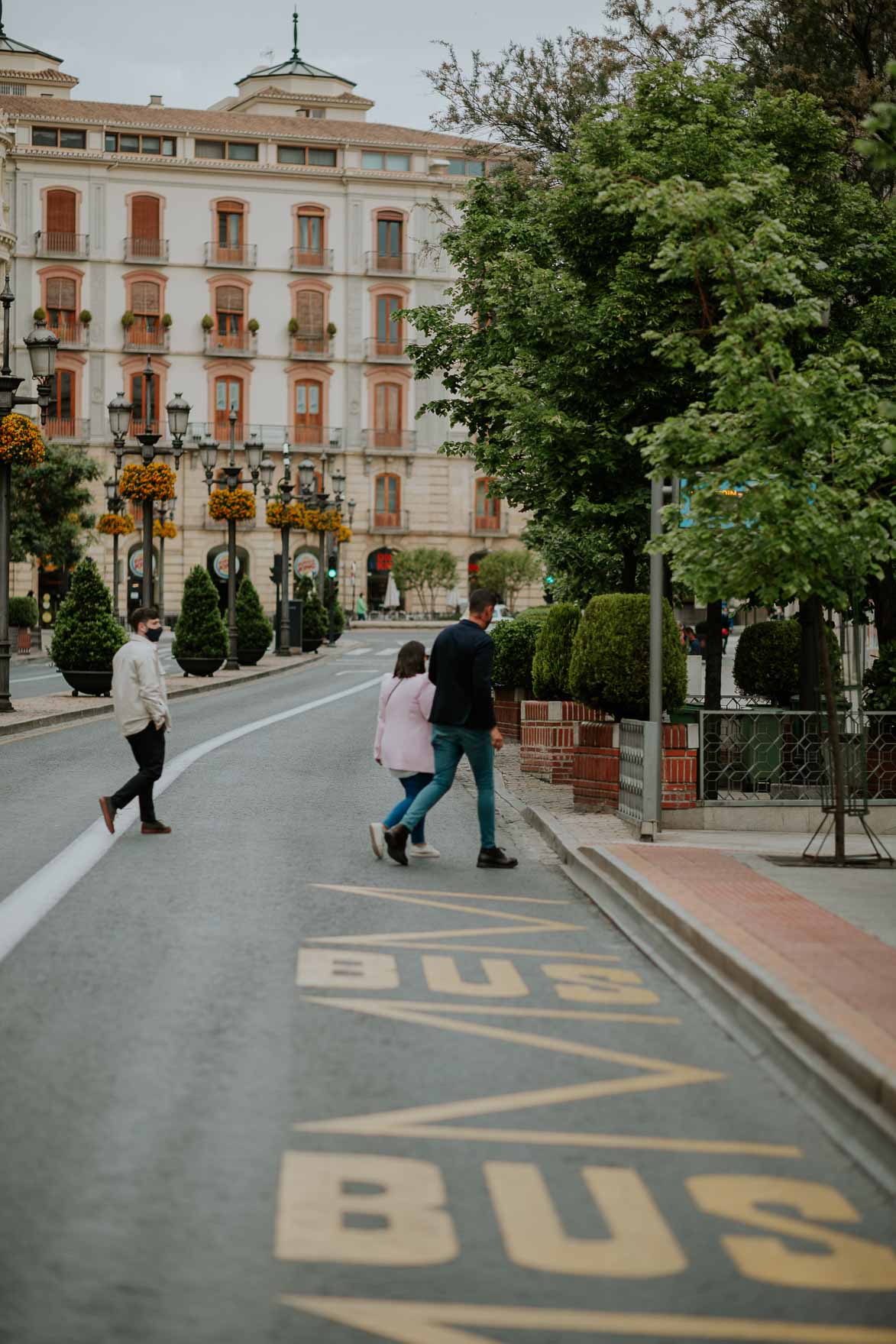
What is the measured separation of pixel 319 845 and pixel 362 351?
75366 millimetres

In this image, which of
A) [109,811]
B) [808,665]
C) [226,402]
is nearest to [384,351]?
[226,402]

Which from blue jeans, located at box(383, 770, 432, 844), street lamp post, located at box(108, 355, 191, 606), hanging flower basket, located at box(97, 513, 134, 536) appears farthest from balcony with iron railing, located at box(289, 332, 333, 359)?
blue jeans, located at box(383, 770, 432, 844)

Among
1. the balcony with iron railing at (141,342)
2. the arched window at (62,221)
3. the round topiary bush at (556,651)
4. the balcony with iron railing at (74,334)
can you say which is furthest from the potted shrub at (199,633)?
the arched window at (62,221)

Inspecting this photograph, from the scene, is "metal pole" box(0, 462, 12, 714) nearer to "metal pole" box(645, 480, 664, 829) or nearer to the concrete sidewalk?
the concrete sidewalk

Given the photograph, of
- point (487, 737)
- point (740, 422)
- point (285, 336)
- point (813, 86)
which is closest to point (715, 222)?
point (740, 422)

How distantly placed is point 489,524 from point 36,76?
104 ft

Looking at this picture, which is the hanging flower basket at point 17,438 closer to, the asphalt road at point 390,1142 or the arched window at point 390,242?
the asphalt road at point 390,1142

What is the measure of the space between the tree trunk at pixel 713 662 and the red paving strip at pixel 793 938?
14.3 ft

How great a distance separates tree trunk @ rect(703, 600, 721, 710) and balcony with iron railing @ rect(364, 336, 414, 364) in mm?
69450

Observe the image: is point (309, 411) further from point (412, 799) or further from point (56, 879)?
point (56, 879)

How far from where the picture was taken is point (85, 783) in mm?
16656

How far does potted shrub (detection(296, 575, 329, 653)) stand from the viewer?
55125 millimetres

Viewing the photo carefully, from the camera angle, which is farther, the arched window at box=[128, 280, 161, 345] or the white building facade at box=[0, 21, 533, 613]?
the arched window at box=[128, 280, 161, 345]

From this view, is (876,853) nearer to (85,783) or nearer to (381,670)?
(85,783)
